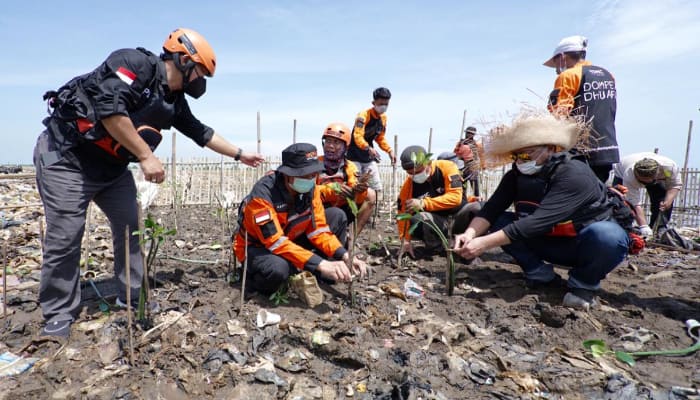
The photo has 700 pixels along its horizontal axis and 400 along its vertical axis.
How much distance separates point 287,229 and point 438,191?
6.47 feet

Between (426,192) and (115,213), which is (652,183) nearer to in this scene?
(426,192)

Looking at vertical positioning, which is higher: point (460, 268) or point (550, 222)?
point (550, 222)

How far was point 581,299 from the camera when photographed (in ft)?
9.82

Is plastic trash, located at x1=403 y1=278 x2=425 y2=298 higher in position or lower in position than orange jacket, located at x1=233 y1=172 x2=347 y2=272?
lower

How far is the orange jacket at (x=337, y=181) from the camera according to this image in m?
4.78

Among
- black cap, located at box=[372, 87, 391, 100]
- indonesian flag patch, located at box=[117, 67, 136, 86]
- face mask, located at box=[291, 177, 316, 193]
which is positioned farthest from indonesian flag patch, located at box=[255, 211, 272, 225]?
black cap, located at box=[372, 87, 391, 100]

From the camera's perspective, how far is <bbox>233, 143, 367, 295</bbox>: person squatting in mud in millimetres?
3094

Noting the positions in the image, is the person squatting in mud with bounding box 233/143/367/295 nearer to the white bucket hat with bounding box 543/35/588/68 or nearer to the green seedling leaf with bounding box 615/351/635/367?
the green seedling leaf with bounding box 615/351/635/367

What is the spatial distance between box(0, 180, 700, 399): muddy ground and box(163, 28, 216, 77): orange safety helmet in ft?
5.62

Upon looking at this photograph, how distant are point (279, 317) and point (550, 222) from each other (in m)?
2.02

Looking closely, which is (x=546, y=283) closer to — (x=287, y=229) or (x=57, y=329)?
(x=287, y=229)

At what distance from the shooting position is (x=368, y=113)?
22.3 feet

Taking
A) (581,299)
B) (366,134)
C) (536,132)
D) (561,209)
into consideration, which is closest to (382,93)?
(366,134)

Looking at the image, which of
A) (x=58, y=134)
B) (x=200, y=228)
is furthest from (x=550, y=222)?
(x=200, y=228)
